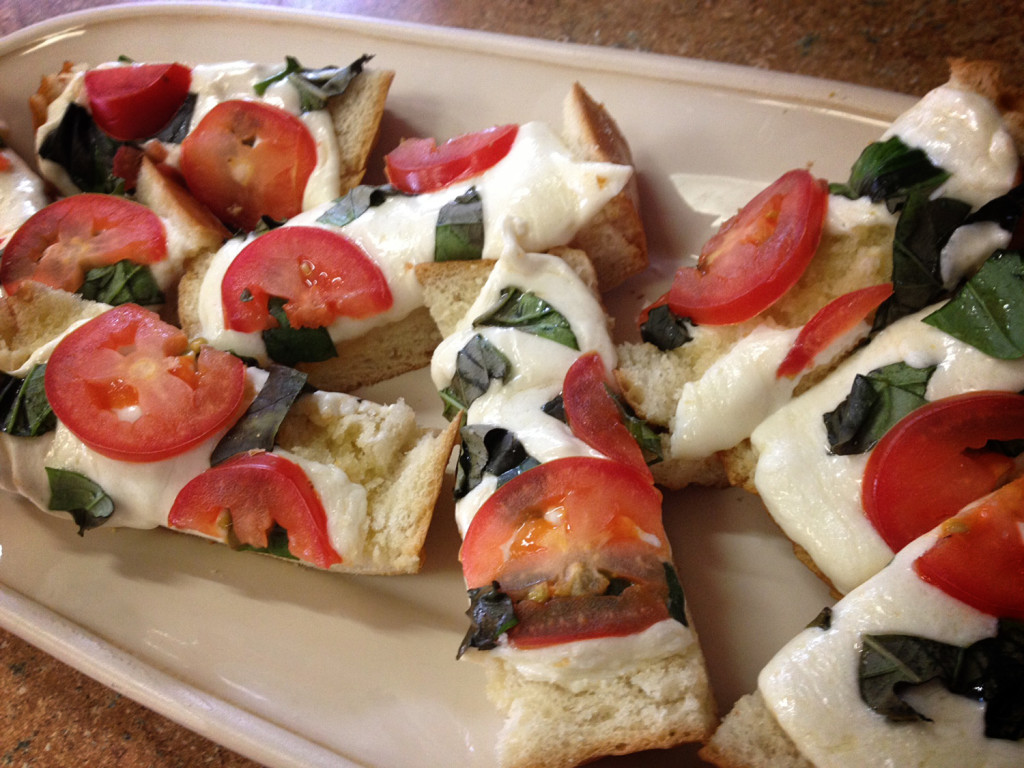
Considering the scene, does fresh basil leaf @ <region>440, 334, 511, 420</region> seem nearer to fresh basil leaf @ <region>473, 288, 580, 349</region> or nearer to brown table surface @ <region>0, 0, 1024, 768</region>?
fresh basil leaf @ <region>473, 288, 580, 349</region>

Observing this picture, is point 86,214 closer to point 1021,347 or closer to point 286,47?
point 286,47

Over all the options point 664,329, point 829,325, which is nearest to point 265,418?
point 664,329

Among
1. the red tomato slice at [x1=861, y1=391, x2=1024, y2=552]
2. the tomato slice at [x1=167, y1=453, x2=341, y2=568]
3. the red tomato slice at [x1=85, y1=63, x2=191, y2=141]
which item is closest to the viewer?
the red tomato slice at [x1=861, y1=391, x2=1024, y2=552]

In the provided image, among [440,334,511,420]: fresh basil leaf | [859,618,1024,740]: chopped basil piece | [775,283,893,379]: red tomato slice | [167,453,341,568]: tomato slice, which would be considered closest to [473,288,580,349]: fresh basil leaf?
[440,334,511,420]: fresh basil leaf

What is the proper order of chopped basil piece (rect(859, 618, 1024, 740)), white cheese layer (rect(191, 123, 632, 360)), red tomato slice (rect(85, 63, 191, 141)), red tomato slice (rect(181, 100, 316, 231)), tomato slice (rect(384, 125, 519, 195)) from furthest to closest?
red tomato slice (rect(85, 63, 191, 141)) < red tomato slice (rect(181, 100, 316, 231)) < tomato slice (rect(384, 125, 519, 195)) < white cheese layer (rect(191, 123, 632, 360)) < chopped basil piece (rect(859, 618, 1024, 740))

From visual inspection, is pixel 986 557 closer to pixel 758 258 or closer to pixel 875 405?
pixel 875 405

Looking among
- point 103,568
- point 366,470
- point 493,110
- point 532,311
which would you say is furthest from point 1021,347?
point 103,568
